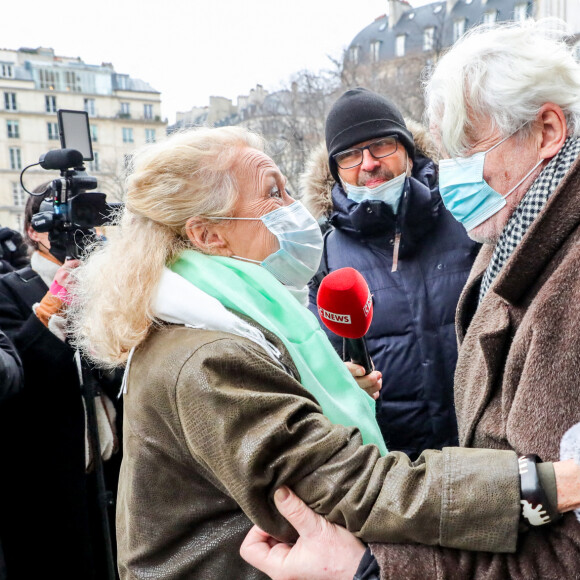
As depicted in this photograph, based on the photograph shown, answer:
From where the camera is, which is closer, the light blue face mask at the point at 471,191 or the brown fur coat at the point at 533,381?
the brown fur coat at the point at 533,381

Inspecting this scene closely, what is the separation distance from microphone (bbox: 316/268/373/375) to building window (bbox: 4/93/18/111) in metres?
54.9

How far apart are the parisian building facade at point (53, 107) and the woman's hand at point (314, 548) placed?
48322mm

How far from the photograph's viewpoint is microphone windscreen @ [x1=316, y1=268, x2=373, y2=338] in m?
1.77

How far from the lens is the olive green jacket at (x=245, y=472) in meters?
1.16

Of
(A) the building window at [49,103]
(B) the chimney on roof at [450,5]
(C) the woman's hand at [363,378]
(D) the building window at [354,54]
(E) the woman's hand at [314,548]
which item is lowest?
(E) the woman's hand at [314,548]

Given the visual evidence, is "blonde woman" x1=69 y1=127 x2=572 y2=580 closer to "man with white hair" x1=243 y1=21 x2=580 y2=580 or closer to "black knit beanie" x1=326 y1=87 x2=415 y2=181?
"man with white hair" x1=243 y1=21 x2=580 y2=580

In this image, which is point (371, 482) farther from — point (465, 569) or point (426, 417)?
point (426, 417)

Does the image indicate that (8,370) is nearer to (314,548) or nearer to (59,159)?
(59,159)

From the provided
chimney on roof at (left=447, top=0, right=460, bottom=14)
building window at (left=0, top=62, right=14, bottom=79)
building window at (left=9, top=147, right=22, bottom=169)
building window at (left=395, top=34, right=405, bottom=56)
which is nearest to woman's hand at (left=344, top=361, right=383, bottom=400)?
chimney on roof at (left=447, top=0, right=460, bottom=14)

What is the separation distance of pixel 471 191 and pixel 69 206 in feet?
6.69

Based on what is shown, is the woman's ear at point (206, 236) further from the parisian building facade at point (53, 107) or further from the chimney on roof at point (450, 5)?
the parisian building facade at point (53, 107)

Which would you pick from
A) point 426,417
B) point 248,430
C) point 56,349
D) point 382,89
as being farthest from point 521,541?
point 382,89

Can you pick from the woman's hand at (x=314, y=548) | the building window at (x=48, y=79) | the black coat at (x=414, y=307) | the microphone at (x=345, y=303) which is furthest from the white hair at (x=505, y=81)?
the building window at (x=48, y=79)

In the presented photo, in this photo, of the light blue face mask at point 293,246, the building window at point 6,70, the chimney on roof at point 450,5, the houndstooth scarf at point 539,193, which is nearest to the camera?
the houndstooth scarf at point 539,193
